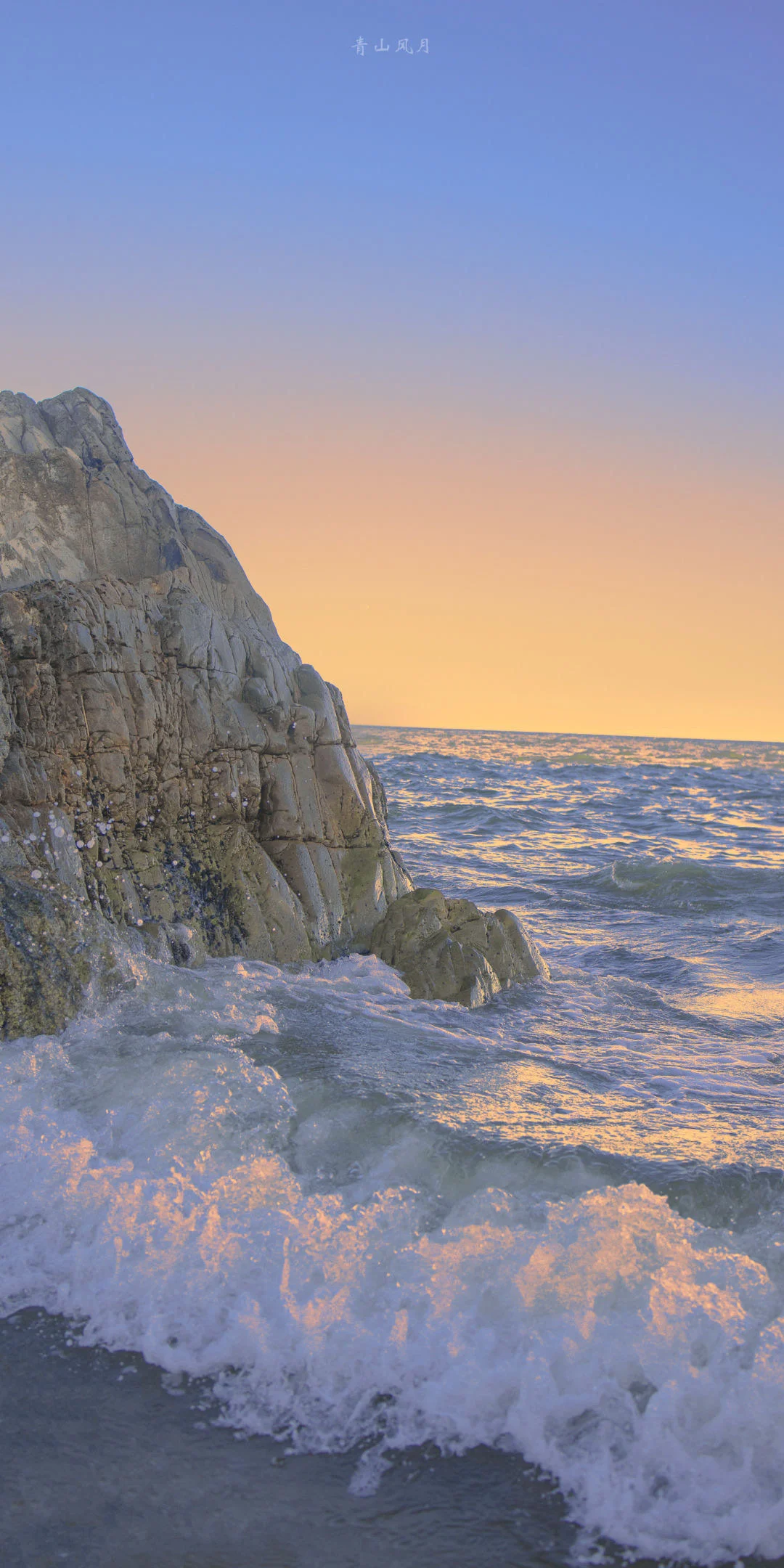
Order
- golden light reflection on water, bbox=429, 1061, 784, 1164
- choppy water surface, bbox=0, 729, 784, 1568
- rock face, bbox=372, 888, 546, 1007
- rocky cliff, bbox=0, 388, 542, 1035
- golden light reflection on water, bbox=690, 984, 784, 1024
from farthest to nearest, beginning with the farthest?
golden light reflection on water, bbox=690, 984, 784, 1024 → rock face, bbox=372, 888, 546, 1007 → rocky cliff, bbox=0, 388, 542, 1035 → golden light reflection on water, bbox=429, 1061, 784, 1164 → choppy water surface, bbox=0, 729, 784, 1568

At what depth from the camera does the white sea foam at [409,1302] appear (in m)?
3.31

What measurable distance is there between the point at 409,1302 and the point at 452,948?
510 cm

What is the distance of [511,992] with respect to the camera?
29.5 feet

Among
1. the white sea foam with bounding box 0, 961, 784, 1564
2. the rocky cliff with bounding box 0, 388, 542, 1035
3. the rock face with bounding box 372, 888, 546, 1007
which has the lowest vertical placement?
the white sea foam with bounding box 0, 961, 784, 1564

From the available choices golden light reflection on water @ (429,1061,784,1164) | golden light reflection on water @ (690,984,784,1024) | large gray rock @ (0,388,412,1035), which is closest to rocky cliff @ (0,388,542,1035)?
large gray rock @ (0,388,412,1035)

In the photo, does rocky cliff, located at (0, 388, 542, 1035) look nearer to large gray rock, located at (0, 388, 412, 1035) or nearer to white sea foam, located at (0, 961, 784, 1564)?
large gray rock, located at (0, 388, 412, 1035)

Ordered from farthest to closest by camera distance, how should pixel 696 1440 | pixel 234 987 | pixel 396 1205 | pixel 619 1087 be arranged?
pixel 234 987
pixel 619 1087
pixel 396 1205
pixel 696 1440

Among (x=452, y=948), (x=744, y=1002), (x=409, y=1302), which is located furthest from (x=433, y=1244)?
(x=744, y=1002)

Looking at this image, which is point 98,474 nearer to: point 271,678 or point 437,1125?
point 271,678

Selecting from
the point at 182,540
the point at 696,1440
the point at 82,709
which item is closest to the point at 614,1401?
the point at 696,1440

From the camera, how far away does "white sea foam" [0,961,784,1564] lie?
10.8 ft

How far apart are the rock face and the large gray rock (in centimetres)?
26

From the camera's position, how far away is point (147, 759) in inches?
328

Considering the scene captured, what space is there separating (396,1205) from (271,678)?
5.91 meters
